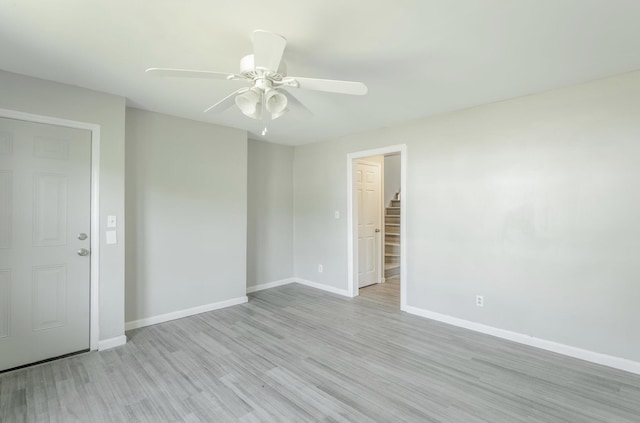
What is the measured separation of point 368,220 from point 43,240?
417 centimetres

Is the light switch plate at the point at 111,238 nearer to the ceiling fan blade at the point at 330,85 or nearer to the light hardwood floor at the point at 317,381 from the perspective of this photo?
the light hardwood floor at the point at 317,381

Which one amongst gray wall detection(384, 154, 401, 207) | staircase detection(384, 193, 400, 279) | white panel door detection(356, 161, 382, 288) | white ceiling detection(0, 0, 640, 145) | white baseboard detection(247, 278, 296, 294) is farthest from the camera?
gray wall detection(384, 154, 401, 207)

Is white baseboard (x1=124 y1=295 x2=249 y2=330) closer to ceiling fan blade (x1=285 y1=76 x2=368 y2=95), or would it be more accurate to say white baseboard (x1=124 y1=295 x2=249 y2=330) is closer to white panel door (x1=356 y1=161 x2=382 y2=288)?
white panel door (x1=356 y1=161 x2=382 y2=288)

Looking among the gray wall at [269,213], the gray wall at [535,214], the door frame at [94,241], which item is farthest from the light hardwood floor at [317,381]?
the gray wall at [269,213]

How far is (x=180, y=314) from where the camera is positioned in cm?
373

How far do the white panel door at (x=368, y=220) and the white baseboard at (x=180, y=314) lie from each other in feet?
6.68

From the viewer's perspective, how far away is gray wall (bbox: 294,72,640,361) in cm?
254

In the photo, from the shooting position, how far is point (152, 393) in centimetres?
223

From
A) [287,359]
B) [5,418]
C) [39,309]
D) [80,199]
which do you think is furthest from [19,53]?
[287,359]

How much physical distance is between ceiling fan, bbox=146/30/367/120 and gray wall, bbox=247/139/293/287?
2732 mm

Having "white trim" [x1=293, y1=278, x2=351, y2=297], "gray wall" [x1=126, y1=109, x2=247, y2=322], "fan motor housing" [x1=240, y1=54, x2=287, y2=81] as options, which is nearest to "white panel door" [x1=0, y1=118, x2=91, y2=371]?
"gray wall" [x1=126, y1=109, x2=247, y2=322]

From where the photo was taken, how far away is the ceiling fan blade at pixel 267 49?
1514 mm

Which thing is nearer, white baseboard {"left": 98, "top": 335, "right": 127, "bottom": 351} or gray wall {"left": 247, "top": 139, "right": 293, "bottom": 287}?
white baseboard {"left": 98, "top": 335, "right": 127, "bottom": 351}

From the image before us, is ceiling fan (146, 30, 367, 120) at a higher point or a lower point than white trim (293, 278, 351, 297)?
higher
